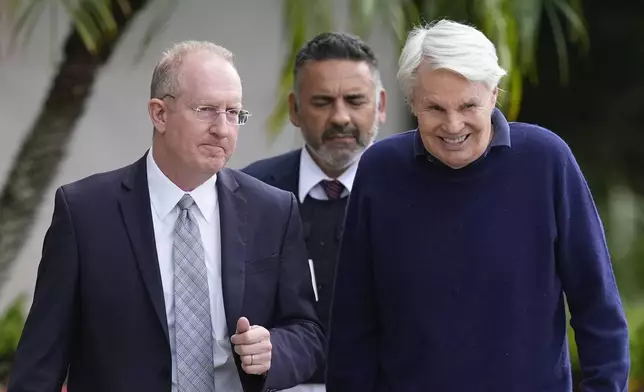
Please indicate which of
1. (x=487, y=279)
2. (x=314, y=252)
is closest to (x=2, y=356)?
(x=314, y=252)

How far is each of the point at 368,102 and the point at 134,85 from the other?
1.99 m

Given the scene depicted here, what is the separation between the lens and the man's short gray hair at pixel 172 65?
2814 millimetres

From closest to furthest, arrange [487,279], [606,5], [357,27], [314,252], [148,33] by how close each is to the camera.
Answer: [487,279], [314,252], [357,27], [148,33], [606,5]

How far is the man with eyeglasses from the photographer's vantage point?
2.71 meters

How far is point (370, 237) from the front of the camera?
2.77 meters

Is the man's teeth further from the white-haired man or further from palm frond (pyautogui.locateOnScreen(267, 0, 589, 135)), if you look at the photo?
palm frond (pyautogui.locateOnScreen(267, 0, 589, 135))

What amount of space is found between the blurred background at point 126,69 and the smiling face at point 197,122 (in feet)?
6.33

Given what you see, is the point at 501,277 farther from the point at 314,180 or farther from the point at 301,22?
the point at 301,22

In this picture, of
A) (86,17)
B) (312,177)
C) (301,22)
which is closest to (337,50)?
(312,177)

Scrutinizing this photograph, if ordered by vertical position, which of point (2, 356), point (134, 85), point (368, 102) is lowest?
point (2, 356)

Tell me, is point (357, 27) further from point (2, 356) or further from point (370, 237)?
point (370, 237)

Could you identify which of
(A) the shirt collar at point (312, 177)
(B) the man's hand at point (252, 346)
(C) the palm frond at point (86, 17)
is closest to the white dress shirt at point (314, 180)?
(A) the shirt collar at point (312, 177)

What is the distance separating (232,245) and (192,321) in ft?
0.63

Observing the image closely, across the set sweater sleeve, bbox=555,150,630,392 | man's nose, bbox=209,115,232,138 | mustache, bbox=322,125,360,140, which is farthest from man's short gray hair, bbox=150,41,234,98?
sweater sleeve, bbox=555,150,630,392
